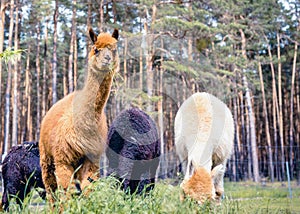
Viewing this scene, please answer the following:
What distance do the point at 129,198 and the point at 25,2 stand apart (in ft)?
65.1

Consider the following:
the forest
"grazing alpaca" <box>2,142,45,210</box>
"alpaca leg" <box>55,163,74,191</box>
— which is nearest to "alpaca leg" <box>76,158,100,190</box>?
"alpaca leg" <box>55,163,74,191</box>

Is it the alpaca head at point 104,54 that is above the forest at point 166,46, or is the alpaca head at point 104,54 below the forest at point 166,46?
below

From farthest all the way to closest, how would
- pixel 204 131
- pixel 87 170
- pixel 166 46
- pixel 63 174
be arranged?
pixel 166 46
pixel 204 131
pixel 87 170
pixel 63 174

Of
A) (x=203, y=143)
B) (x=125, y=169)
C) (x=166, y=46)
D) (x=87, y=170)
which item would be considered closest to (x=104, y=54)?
(x=87, y=170)

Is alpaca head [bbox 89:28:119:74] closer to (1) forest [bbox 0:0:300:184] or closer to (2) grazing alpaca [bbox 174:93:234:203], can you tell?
(2) grazing alpaca [bbox 174:93:234:203]

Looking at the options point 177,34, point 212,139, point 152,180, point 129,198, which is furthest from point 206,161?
point 177,34

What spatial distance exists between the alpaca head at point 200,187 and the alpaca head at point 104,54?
4.14 feet

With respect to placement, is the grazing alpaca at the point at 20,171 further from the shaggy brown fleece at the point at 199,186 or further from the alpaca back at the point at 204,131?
the shaggy brown fleece at the point at 199,186

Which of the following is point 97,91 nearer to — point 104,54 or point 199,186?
point 104,54

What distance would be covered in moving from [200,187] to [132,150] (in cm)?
166

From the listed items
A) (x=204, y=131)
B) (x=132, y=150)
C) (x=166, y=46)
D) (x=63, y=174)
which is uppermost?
(x=166, y=46)

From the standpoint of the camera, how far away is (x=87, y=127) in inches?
153

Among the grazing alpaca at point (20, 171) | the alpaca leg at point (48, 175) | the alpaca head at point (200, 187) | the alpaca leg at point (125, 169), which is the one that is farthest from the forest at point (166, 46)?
the alpaca head at point (200, 187)

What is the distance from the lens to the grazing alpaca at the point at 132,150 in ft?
17.1
